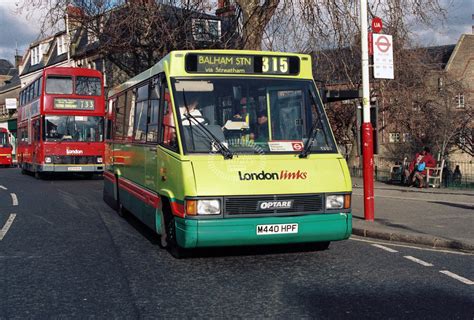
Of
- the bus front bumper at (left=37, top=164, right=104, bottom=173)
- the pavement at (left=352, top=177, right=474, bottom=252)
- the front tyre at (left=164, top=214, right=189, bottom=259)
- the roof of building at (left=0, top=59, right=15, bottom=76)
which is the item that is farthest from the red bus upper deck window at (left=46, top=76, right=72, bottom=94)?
the roof of building at (left=0, top=59, right=15, bottom=76)

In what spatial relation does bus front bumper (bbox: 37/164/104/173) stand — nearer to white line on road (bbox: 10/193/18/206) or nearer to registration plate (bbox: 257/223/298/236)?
white line on road (bbox: 10/193/18/206)

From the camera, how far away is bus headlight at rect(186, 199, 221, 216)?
6.77m

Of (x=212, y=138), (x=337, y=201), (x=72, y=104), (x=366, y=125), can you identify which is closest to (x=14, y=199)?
(x=72, y=104)

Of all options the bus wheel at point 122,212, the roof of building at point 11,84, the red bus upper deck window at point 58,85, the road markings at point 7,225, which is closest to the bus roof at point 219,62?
the road markings at point 7,225

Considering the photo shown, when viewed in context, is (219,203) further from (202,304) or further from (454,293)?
(454,293)

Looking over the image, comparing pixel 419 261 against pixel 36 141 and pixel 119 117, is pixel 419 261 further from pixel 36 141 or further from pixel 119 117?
pixel 36 141

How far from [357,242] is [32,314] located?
535 centimetres

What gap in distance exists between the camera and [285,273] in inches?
269

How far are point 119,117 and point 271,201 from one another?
591cm

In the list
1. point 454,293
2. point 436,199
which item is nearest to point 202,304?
point 454,293

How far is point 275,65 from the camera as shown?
26.0ft

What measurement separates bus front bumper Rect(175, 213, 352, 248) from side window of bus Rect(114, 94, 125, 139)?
490 centimetres

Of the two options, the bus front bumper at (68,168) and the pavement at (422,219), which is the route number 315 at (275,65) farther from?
the bus front bumper at (68,168)

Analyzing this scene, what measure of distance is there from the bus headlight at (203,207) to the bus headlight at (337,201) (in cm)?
144
